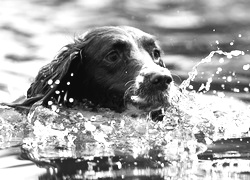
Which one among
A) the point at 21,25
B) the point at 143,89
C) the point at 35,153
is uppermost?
the point at 21,25

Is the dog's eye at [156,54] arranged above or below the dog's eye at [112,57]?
above

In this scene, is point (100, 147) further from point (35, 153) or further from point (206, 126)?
point (206, 126)

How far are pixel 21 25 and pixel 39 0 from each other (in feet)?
5.24

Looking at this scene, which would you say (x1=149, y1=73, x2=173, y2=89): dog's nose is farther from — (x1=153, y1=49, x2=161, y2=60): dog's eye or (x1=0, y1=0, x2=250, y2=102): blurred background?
(x1=0, y1=0, x2=250, y2=102): blurred background

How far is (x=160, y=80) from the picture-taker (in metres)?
6.66

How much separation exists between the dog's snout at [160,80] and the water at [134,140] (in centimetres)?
42

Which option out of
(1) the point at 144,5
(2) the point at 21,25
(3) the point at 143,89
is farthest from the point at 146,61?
(1) the point at 144,5

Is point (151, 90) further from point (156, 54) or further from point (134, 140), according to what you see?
point (156, 54)

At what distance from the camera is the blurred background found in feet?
33.1

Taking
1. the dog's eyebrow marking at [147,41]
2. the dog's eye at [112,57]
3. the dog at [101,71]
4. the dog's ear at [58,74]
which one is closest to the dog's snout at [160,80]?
the dog at [101,71]

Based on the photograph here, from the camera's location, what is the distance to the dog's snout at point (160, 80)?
6.60 m

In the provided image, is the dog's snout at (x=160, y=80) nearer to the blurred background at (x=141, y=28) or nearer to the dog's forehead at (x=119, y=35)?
the dog's forehead at (x=119, y=35)

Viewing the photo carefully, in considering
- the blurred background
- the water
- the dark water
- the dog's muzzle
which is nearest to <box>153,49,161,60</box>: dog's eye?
the water

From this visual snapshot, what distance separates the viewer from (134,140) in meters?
6.54
